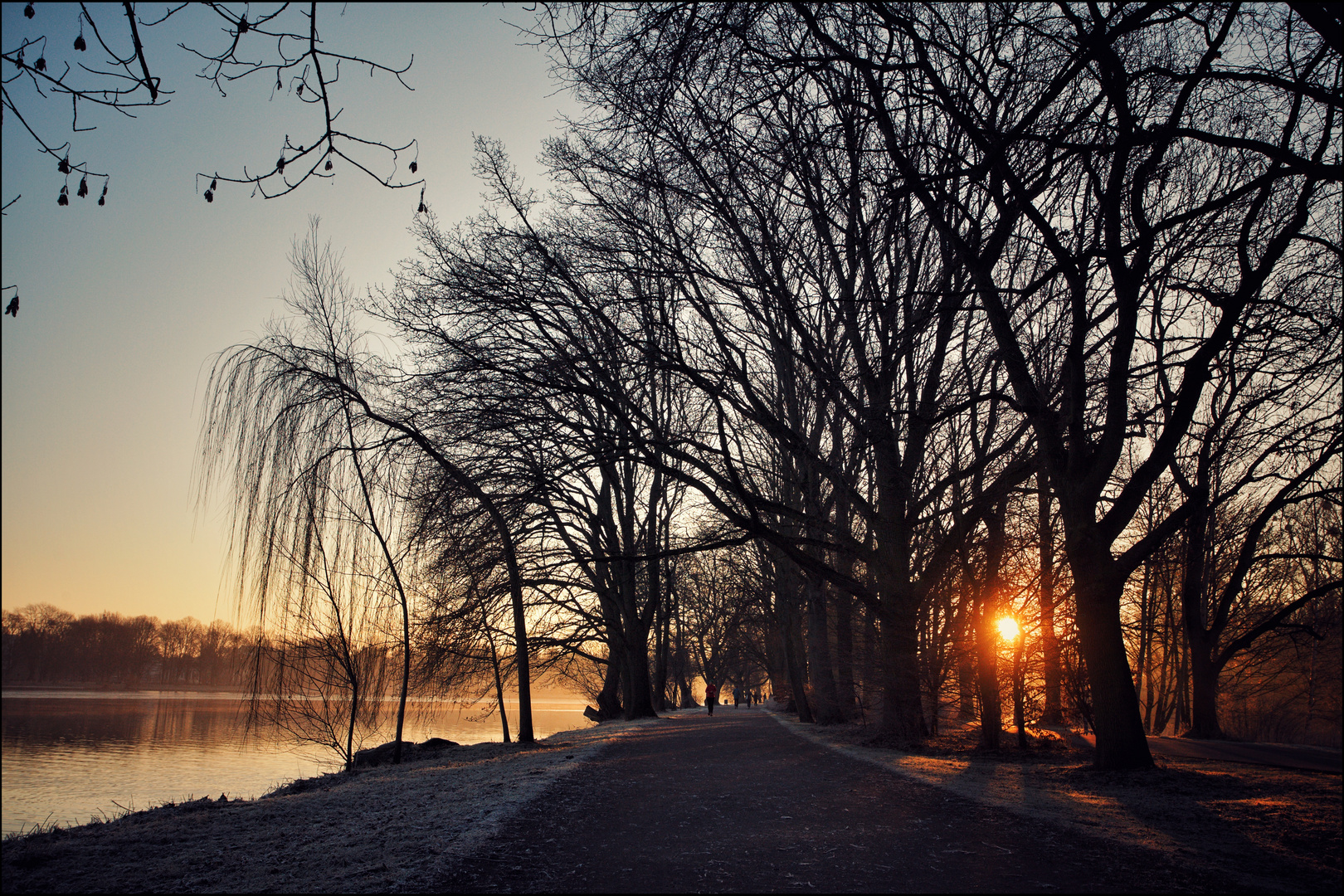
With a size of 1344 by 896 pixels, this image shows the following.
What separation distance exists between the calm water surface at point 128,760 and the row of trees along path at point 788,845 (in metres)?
7.43

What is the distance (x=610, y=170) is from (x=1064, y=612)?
9.61 m


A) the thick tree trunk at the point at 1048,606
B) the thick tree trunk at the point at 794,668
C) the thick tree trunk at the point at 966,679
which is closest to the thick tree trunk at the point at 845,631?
the thick tree trunk at the point at 966,679

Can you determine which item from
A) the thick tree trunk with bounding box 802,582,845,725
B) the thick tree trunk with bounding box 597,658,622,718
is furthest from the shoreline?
the thick tree trunk with bounding box 597,658,622,718

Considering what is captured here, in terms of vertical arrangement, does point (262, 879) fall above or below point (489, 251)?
below

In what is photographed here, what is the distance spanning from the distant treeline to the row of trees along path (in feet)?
53.4

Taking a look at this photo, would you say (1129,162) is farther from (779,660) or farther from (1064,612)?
(779,660)

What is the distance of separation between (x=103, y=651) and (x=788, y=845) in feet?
116

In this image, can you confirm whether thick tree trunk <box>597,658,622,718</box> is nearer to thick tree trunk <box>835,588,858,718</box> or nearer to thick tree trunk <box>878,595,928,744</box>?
thick tree trunk <box>835,588,858,718</box>

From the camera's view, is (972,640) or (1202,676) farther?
(1202,676)

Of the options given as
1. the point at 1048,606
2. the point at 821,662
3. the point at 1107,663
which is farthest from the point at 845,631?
the point at 1107,663

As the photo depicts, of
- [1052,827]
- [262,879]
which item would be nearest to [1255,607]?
[1052,827]

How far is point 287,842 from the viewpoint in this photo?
18.7 ft

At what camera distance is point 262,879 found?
449 cm

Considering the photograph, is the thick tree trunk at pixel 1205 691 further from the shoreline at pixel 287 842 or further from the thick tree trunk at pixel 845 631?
the shoreline at pixel 287 842
